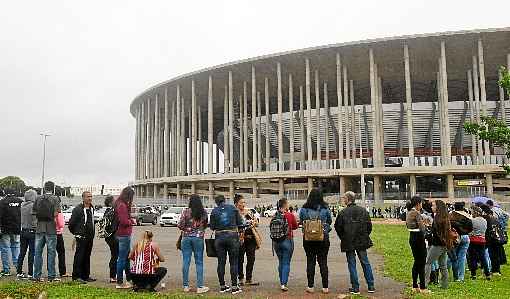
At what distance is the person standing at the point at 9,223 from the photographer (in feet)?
33.5

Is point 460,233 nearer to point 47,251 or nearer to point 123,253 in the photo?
point 123,253

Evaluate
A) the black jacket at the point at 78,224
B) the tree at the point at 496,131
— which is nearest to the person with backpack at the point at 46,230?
the black jacket at the point at 78,224

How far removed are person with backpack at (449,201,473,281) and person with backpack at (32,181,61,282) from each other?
743cm

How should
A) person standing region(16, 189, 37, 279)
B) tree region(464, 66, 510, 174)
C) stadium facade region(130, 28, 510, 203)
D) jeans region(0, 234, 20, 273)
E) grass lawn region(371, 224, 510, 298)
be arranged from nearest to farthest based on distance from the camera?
grass lawn region(371, 224, 510, 298)
person standing region(16, 189, 37, 279)
jeans region(0, 234, 20, 273)
tree region(464, 66, 510, 174)
stadium facade region(130, 28, 510, 203)

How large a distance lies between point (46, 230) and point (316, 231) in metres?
5.02

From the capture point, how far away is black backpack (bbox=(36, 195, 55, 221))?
31.5 ft

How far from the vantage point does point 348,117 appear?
57938 mm

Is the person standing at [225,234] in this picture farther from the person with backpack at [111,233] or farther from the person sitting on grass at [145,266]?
the person with backpack at [111,233]

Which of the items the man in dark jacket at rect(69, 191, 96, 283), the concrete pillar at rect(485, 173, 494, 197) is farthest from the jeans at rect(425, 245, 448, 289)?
the concrete pillar at rect(485, 173, 494, 197)

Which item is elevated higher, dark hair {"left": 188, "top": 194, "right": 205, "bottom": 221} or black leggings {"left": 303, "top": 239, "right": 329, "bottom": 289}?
dark hair {"left": 188, "top": 194, "right": 205, "bottom": 221}

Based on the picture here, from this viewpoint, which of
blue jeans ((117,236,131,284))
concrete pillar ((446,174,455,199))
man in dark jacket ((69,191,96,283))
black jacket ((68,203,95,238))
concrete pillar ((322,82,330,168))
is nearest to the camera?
blue jeans ((117,236,131,284))

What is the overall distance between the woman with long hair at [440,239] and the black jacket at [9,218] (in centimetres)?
782

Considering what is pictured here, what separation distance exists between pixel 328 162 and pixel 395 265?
4775 cm

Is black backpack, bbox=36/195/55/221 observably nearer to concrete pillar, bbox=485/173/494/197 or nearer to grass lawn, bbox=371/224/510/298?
grass lawn, bbox=371/224/510/298
